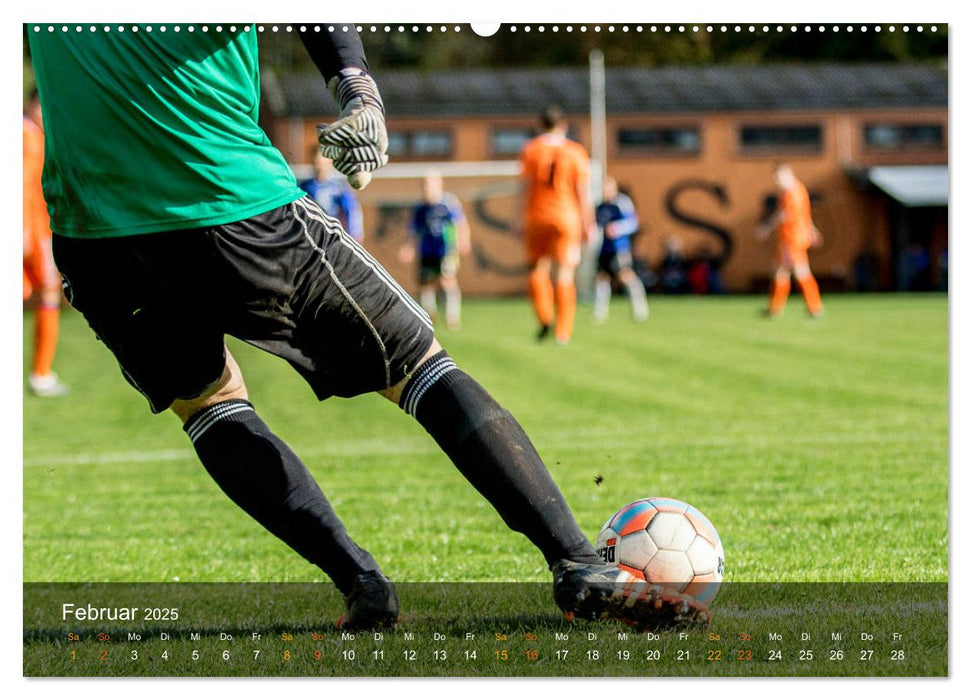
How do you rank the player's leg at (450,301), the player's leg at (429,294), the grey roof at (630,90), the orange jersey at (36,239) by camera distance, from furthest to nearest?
the grey roof at (630,90) → the player's leg at (429,294) → the player's leg at (450,301) → the orange jersey at (36,239)

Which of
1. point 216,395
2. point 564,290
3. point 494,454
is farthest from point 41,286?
point 494,454

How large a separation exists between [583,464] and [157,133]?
12.1 feet

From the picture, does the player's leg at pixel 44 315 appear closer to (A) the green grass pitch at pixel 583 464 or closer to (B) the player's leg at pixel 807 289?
(A) the green grass pitch at pixel 583 464

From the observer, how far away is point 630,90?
30.4 m

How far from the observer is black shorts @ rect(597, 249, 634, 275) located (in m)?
18.4

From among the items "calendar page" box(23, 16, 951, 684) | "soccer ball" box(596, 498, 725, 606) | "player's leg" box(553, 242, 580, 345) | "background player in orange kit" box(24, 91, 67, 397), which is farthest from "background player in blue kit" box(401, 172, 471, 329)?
"soccer ball" box(596, 498, 725, 606)

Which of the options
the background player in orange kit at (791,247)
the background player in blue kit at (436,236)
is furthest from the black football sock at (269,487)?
the background player in blue kit at (436,236)

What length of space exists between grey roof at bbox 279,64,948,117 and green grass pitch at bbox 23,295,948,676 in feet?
57.3

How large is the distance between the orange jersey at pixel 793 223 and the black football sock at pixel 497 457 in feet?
47.4

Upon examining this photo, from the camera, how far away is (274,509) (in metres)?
3.02

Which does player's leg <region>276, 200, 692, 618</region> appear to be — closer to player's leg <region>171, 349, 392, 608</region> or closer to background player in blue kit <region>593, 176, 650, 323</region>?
player's leg <region>171, 349, 392, 608</region>

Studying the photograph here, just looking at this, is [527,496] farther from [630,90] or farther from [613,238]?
[630,90]

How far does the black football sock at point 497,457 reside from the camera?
275 cm
